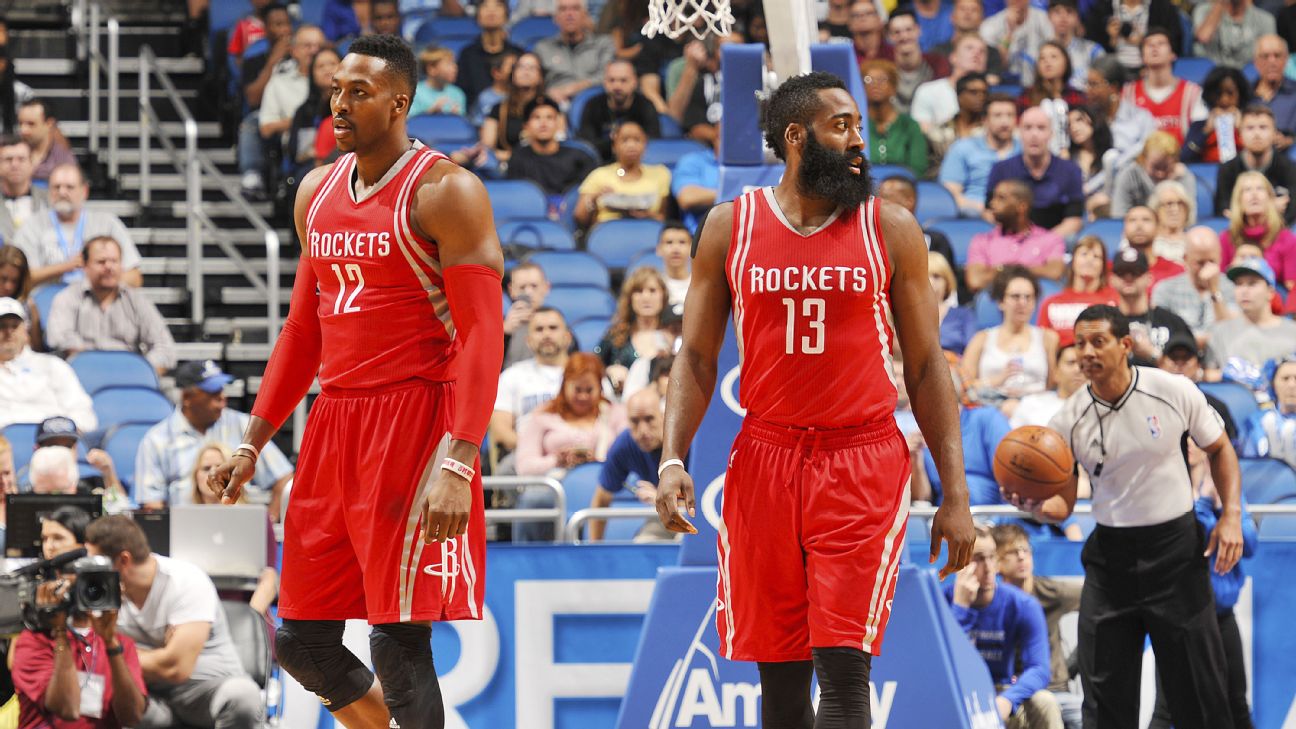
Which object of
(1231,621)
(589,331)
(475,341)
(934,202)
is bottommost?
(1231,621)

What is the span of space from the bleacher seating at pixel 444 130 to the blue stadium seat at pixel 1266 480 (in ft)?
20.3

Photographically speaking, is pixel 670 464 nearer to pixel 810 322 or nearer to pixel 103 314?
pixel 810 322

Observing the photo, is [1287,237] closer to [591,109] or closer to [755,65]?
[591,109]

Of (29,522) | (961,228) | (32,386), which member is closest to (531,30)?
(961,228)

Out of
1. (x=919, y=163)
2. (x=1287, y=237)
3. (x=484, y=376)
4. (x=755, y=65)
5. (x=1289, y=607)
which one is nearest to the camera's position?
(x=484, y=376)

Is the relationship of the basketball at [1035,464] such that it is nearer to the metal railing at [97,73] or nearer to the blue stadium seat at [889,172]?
the blue stadium seat at [889,172]

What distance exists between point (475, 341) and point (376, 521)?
22.0 inches

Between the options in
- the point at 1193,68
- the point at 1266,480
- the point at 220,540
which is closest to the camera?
the point at 220,540

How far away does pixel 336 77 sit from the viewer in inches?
194

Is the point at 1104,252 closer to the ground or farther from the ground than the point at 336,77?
closer to the ground

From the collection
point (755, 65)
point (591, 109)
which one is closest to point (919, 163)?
point (591, 109)

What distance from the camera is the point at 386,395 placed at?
16.3 ft

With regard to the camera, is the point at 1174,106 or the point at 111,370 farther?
the point at 1174,106

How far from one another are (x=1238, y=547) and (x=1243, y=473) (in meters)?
2.22
